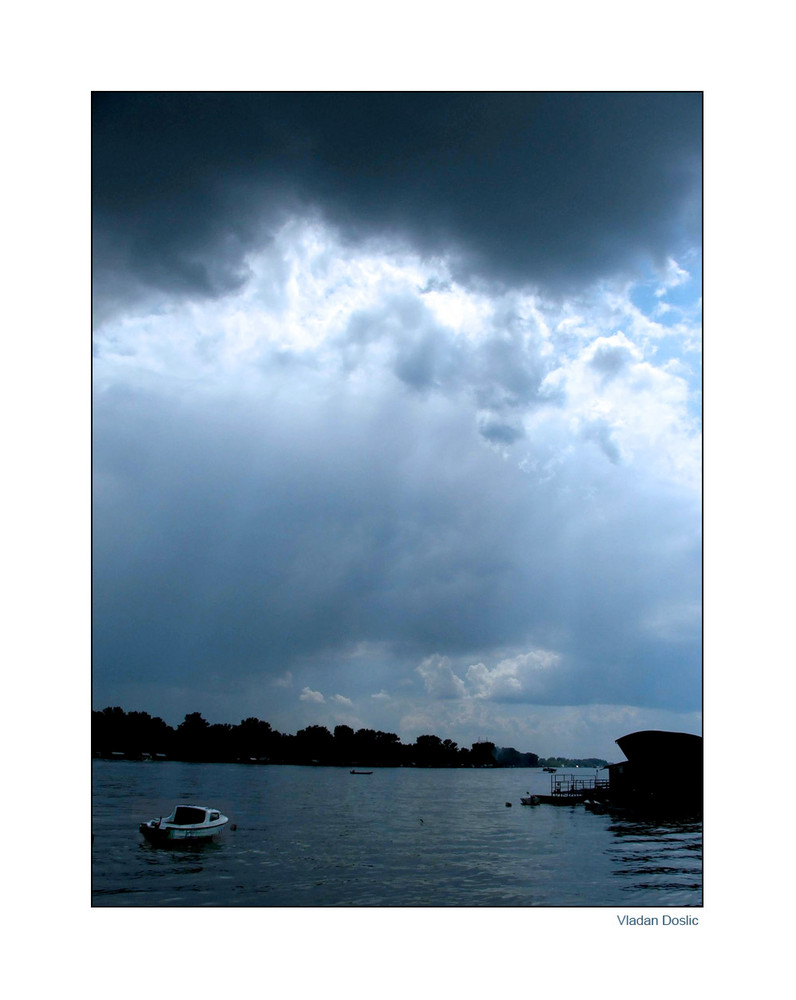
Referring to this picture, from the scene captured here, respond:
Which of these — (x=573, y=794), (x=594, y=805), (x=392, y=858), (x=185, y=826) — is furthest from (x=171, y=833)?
(x=573, y=794)

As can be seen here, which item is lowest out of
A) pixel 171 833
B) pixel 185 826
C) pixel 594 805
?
pixel 594 805

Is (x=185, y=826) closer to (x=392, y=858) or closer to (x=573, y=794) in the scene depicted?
(x=392, y=858)

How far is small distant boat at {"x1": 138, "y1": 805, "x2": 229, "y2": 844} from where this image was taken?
62.0ft

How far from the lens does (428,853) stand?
1761 centimetres

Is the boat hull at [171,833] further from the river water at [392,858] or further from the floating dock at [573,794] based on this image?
the floating dock at [573,794]

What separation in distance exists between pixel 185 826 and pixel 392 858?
622 cm

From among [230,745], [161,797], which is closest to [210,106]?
[161,797]

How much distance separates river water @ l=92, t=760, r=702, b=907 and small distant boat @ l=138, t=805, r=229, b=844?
0.42 meters

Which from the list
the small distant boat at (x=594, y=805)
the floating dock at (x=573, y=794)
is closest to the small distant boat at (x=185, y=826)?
the small distant boat at (x=594, y=805)

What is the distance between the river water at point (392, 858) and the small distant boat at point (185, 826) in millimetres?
423

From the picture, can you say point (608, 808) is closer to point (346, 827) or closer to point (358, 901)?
point (346, 827)

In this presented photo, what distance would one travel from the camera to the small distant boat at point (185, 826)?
62.0ft

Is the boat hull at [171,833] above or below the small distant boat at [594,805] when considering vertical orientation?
above

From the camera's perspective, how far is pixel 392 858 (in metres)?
16.5
